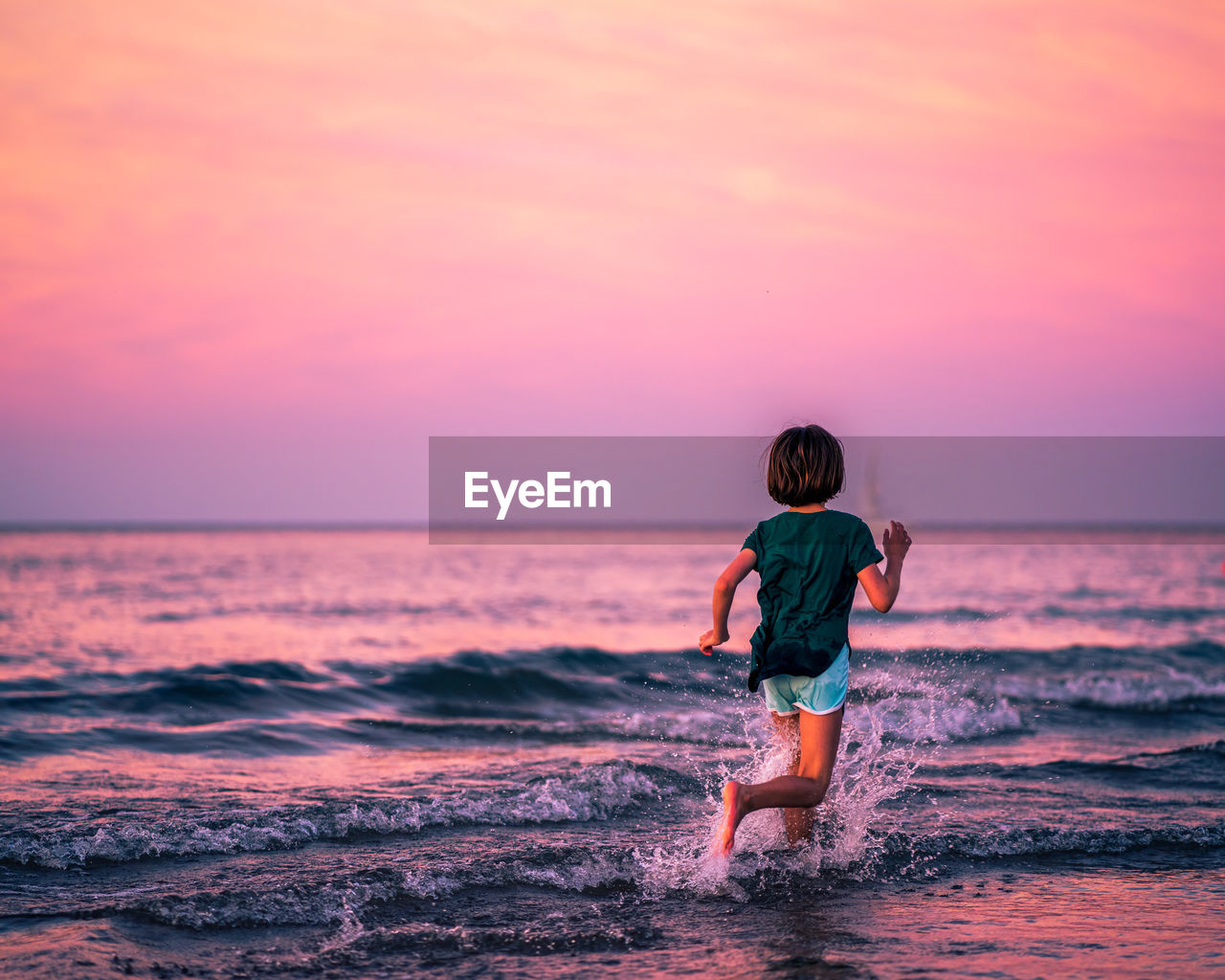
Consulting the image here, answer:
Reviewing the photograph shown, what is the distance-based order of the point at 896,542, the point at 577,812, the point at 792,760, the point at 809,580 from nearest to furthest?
the point at 896,542 < the point at 809,580 < the point at 792,760 < the point at 577,812

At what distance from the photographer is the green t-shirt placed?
4.33 meters

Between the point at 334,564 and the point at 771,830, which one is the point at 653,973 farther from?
the point at 334,564

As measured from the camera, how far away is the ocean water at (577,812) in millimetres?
3859

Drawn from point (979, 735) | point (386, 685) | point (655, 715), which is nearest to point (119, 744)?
point (386, 685)

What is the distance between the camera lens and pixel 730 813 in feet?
13.3

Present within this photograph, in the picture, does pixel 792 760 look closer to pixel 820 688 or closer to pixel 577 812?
pixel 820 688

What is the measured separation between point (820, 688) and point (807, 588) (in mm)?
433

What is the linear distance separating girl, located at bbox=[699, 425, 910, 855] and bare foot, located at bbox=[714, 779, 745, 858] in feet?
0.47

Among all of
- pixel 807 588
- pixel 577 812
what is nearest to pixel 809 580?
pixel 807 588

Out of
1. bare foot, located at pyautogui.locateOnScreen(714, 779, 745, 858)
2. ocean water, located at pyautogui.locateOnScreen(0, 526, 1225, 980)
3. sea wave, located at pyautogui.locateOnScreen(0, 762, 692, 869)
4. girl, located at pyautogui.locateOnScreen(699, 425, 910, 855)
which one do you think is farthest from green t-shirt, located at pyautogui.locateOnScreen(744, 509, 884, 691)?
sea wave, located at pyautogui.locateOnScreen(0, 762, 692, 869)

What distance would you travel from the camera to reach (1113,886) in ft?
15.3

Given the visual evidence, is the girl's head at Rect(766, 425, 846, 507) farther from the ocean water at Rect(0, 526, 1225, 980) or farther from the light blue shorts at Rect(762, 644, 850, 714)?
the ocean water at Rect(0, 526, 1225, 980)

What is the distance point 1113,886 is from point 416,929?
3.08m

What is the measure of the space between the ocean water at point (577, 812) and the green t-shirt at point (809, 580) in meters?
1.04
